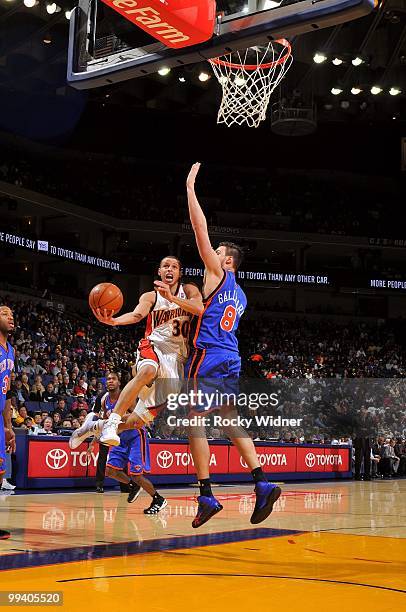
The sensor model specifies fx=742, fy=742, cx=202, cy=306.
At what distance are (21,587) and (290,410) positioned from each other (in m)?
18.5

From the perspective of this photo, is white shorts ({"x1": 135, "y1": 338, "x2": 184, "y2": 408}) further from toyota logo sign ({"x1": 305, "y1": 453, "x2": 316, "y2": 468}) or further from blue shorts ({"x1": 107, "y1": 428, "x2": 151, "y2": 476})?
toyota logo sign ({"x1": 305, "y1": 453, "x2": 316, "y2": 468})

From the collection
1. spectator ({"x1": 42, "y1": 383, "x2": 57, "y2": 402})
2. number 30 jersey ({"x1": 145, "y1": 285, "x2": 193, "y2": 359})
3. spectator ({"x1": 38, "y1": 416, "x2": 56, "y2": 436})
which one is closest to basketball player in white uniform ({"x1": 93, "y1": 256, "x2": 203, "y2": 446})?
number 30 jersey ({"x1": 145, "y1": 285, "x2": 193, "y2": 359})

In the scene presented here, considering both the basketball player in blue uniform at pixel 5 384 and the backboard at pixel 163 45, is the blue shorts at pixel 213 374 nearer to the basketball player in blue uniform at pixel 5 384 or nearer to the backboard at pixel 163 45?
the basketball player in blue uniform at pixel 5 384

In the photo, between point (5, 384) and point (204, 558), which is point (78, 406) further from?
point (204, 558)

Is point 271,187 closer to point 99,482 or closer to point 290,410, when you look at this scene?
point 290,410

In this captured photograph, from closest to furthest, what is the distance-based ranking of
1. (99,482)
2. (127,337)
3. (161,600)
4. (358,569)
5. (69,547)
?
(161,600) < (358,569) < (69,547) < (99,482) < (127,337)

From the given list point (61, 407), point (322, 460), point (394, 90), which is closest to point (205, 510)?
point (61, 407)

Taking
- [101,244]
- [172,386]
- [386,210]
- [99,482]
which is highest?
[386,210]

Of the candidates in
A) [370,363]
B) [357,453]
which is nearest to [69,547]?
[357,453]

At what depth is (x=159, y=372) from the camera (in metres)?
6.80

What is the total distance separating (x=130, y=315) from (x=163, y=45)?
2.50m

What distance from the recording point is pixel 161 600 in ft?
12.8

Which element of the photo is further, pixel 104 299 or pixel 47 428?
pixel 47 428

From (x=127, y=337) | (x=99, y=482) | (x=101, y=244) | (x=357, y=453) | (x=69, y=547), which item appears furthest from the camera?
(x=101, y=244)
